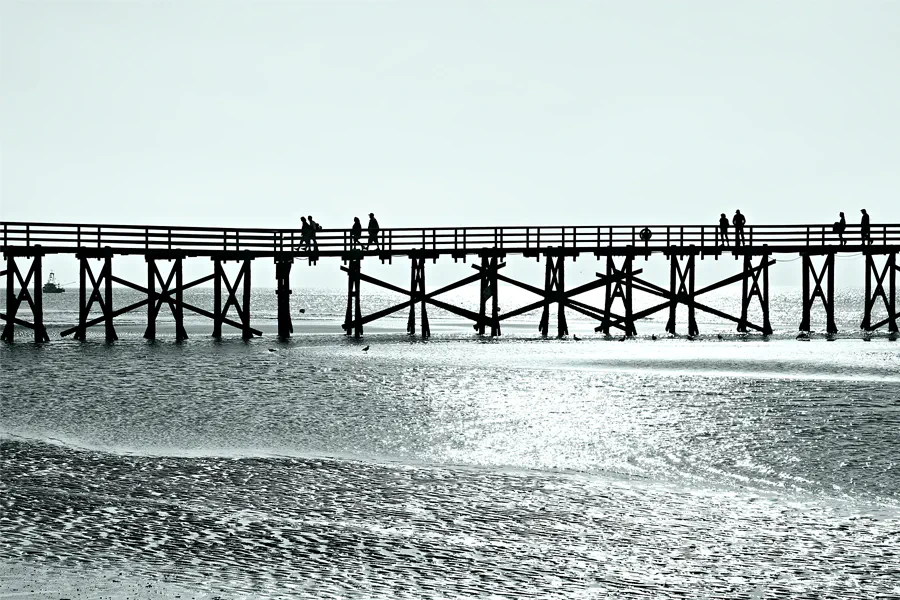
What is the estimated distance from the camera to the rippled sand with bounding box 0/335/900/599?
8.52 metres

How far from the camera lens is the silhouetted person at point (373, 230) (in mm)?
37625

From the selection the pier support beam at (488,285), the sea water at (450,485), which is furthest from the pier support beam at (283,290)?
the sea water at (450,485)

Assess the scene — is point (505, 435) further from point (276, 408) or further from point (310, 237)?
point (310, 237)

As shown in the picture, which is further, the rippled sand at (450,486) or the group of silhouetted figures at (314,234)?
the group of silhouetted figures at (314,234)

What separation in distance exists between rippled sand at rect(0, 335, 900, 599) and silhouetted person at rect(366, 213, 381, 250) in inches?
578

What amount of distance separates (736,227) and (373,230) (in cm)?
1288

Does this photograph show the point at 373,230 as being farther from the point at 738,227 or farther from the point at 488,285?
the point at 738,227

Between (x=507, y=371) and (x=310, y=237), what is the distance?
14360mm

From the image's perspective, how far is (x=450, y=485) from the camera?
1199cm

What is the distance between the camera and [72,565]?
28.4ft

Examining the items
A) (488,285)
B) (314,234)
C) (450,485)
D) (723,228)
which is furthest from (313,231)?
(450,485)

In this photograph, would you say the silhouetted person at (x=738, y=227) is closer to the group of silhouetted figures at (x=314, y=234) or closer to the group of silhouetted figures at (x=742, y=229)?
the group of silhouetted figures at (x=742, y=229)

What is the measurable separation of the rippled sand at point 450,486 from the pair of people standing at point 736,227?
1570 centimetres

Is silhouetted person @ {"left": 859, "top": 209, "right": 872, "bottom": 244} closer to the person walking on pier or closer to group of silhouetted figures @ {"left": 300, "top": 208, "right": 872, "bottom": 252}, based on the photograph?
group of silhouetted figures @ {"left": 300, "top": 208, "right": 872, "bottom": 252}
